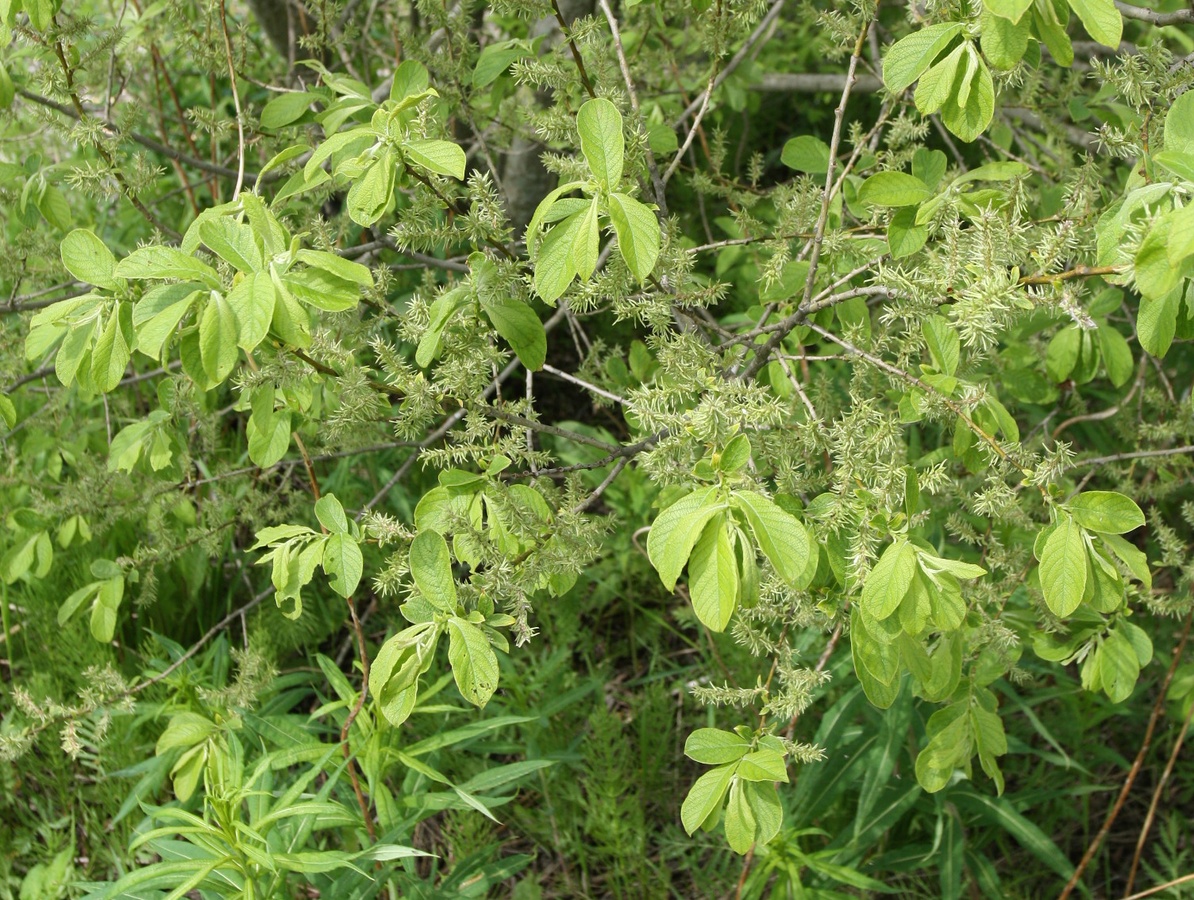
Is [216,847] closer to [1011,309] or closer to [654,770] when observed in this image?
[654,770]

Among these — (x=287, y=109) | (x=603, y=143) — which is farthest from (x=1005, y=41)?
(x=287, y=109)

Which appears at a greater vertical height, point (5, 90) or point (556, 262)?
point (5, 90)

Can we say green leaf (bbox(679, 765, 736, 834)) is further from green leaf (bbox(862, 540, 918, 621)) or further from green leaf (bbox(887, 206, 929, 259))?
green leaf (bbox(887, 206, 929, 259))

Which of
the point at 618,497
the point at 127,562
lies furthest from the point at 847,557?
the point at 618,497

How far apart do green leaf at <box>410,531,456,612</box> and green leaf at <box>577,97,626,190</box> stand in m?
0.47

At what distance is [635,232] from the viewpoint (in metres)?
1.13

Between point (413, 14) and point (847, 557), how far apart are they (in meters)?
2.29

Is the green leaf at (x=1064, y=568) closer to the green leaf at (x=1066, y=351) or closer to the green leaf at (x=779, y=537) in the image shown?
the green leaf at (x=779, y=537)

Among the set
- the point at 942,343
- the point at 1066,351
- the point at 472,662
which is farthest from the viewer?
the point at 1066,351

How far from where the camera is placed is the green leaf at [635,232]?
112cm

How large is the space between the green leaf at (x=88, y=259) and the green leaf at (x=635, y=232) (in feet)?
2.05

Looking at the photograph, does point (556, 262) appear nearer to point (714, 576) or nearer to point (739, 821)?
point (714, 576)

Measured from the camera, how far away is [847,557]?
50.3 inches

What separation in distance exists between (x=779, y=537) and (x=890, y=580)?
148 mm
